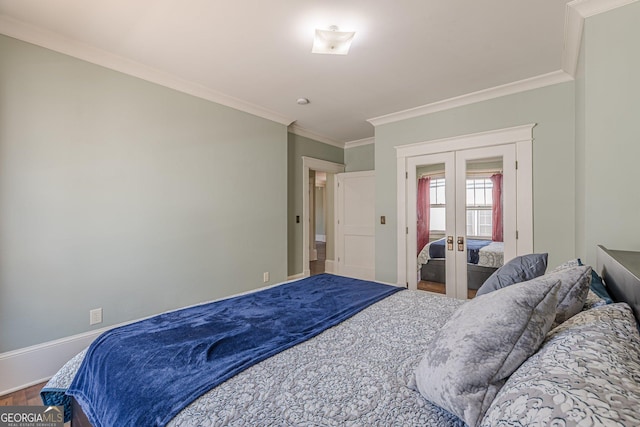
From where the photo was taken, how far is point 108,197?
99.5 inches

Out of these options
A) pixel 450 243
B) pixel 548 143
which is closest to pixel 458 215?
pixel 450 243

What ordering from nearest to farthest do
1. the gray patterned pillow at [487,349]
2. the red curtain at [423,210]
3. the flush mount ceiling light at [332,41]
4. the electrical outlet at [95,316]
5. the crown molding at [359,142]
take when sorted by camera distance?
the gray patterned pillow at [487,349]
the flush mount ceiling light at [332,41]
the electrical outlet at [95,316]
the red curtain at [423,210]
the crown molding at [359,142]

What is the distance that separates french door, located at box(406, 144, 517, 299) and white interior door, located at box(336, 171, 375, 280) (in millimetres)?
1190

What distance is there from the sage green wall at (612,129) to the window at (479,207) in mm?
1474

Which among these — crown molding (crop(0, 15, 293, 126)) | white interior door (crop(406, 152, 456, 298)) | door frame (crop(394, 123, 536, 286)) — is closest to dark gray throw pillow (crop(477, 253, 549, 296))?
door frame (crop(394, 123, 536, 286))

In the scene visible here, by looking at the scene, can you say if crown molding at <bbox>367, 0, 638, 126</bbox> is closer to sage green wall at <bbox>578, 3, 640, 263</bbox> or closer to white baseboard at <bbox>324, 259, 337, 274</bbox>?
sage green wall at <bbox>578, 3, 640, 263</bbox>

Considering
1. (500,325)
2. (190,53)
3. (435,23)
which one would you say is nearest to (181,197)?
(190,53)

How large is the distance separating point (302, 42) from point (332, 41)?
0.93 feet

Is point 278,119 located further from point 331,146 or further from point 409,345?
point 409,345

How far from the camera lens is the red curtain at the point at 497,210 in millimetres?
3269

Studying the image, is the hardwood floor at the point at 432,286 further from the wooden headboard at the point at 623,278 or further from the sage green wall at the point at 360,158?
the sage green wall at the point at 360,158

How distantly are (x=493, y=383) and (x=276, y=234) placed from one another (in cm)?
353

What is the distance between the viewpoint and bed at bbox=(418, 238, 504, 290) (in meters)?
3.33

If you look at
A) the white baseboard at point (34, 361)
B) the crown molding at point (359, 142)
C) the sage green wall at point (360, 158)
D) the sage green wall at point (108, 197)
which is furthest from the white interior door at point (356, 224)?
the white baseboard at point (34, 361)
